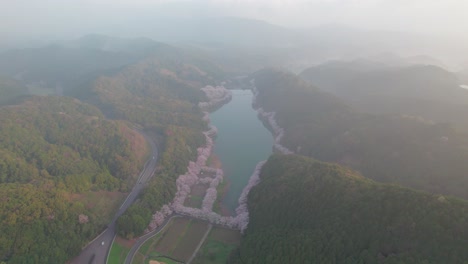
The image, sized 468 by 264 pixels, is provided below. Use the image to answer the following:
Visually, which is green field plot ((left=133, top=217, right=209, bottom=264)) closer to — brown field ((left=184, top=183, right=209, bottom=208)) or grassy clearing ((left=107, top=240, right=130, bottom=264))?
grassy clearing ((left=107, top=240, right=130, bottom=264))

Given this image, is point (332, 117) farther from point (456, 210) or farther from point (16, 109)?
point (16, 109)

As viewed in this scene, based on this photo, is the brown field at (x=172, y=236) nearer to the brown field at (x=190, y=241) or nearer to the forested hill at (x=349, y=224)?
the brown field at (x=190, y=241)

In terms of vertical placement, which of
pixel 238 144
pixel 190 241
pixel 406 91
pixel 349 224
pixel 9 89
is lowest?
pixel 9 89

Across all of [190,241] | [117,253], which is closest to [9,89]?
[117,253]

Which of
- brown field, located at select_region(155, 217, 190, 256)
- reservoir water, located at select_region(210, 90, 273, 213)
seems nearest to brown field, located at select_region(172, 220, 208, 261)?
brown field, located at select_region(155, 217, 190, 256)

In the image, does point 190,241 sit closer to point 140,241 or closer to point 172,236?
point 172,236

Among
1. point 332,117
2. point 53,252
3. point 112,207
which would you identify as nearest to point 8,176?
point 112,207

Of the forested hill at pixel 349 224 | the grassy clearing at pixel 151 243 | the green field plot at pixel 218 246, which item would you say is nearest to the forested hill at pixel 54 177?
the grassy clearing at pixel 151 243
